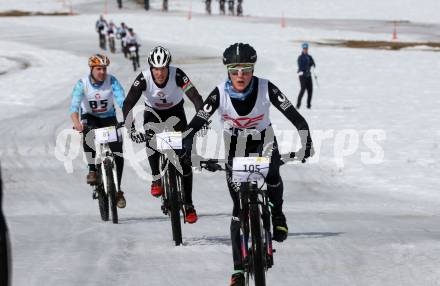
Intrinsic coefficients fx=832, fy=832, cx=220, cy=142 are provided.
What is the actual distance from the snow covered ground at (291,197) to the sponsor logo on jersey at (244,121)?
5.09ft

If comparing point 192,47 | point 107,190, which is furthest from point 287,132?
point 192,47

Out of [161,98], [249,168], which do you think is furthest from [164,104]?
[249,168]

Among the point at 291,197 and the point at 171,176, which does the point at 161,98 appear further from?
the point at 291,197

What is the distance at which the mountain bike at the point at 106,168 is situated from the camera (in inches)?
399

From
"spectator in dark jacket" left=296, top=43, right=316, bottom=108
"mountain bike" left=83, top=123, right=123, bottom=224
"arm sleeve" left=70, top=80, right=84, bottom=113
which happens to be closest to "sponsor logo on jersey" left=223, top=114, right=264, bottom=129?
"mountain bike" left=83, top=123, right=123, bottom=224

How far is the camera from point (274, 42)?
146 feet

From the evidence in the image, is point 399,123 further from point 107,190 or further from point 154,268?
point 154,268

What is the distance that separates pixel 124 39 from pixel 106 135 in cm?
2782

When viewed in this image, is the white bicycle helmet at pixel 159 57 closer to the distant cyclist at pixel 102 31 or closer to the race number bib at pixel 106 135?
the race number bib at pixel 106 135

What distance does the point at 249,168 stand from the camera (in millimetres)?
6227

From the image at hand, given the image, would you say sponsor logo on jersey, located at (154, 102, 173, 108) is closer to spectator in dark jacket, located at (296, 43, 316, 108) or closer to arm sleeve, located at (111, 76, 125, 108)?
arm sleeve, located at (111, 76, 125, 108)

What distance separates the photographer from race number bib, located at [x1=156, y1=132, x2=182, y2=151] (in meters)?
8.66

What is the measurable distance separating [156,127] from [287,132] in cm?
1018

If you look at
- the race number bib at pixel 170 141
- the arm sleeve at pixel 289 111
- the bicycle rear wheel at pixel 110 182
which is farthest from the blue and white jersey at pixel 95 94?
A: the arm sleeve at pixel 289 111
